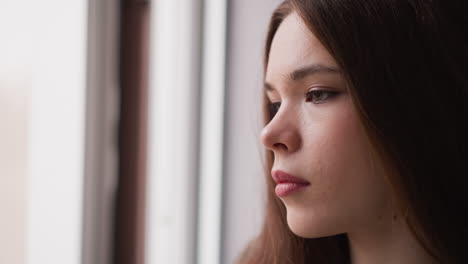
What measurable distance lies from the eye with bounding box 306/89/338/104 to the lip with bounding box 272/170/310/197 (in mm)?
134

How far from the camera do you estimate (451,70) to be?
746 mm

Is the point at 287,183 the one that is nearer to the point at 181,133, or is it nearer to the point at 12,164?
the point at 181,133

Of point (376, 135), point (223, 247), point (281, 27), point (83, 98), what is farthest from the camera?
point (223, 247)

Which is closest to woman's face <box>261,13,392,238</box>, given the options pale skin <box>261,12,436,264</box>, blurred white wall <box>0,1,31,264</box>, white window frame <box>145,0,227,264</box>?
pale skin <box>261,12,436,264</box>

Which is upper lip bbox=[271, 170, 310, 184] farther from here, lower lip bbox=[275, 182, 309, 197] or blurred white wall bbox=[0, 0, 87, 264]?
blurred white wall bbox=[0, 0, 87, 264]

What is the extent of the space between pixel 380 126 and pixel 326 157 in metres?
0.10

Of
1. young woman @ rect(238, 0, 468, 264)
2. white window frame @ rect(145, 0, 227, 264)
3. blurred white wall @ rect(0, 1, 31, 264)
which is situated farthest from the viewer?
white window frame @ rect(145, 0, 227, 264)

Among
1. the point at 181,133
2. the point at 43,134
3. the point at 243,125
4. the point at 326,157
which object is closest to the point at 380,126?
the point at 326,157

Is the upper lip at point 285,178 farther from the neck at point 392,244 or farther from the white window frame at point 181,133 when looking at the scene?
the white window frame at point 181,133

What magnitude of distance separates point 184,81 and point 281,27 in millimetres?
609

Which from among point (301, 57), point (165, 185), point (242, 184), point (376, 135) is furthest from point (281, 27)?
point (165, 185)

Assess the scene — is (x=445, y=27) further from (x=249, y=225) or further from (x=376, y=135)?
(x=249, y=225)

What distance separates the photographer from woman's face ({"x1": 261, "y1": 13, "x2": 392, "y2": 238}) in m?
0.76

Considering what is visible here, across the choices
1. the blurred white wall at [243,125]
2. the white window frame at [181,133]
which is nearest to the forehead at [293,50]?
the blurred white wall at [243,125]
